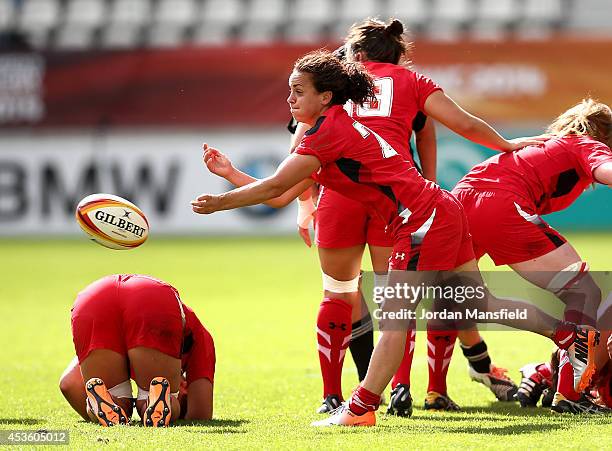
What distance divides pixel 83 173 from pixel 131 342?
44.0ft

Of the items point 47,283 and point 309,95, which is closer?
point 309,95

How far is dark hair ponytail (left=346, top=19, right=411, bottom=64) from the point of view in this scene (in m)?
5.76

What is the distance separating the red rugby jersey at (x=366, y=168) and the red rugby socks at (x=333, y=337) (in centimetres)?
74

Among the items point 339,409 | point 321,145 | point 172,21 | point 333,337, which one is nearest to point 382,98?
point 321,145

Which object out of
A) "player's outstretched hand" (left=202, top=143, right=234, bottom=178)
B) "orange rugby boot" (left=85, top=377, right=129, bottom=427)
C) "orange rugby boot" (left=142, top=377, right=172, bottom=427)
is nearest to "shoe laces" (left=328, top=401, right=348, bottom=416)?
"orange rugby boot" (left=142, top=377, right=172, bottom=427)

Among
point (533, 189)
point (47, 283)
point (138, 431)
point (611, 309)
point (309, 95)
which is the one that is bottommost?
point (47, 283)

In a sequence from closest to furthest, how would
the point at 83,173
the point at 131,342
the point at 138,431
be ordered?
the point at 138,431
the point at 131,342
the point at 83,173

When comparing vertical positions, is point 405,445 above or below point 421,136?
below

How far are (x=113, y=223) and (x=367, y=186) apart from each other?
127 cm

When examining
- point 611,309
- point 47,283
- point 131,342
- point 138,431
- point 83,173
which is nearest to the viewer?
point 138,431

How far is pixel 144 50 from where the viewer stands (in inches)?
739

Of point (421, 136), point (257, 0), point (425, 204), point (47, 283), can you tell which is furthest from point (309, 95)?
point (257, 0)

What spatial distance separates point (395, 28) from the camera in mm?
5738

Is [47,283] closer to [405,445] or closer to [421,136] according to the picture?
[421,136]
